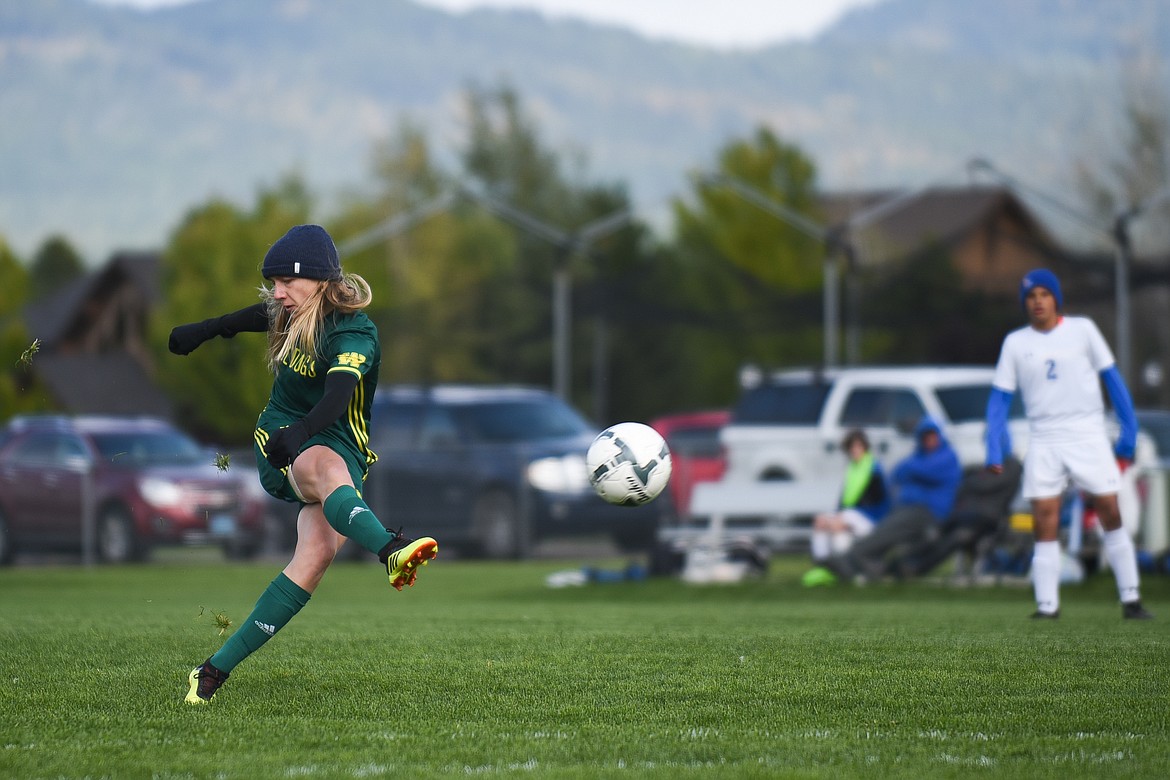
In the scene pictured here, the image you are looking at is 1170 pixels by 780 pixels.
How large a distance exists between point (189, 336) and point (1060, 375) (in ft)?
20.4

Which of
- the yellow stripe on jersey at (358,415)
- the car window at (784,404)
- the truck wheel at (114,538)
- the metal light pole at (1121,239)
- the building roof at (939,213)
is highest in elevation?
the building roof at (939,213)

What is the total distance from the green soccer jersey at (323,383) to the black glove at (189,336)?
432 mm

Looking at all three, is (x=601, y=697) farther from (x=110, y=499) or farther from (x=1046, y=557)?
(x=110, y=499)

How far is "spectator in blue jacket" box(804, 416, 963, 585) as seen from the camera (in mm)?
16703

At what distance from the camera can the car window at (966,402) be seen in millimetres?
20953

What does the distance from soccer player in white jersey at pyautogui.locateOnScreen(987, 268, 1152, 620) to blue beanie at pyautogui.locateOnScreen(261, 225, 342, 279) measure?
573cm

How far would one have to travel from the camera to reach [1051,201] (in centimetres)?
3044

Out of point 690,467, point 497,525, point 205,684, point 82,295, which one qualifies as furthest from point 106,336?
point 205,684

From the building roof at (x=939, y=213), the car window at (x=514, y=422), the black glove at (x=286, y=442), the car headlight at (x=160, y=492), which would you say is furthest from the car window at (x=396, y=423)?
the building roof at (x=939, y=213)

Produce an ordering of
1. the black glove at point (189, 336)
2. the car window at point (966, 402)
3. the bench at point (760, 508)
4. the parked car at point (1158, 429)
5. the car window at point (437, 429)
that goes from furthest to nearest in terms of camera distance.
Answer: the car window at point (437, 429) < the parked car at point (1158, 429) < the car window at point (966, 402) < the bench at point (760, 508) < the black glove at point (189, 336)

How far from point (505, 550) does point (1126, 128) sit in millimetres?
32642

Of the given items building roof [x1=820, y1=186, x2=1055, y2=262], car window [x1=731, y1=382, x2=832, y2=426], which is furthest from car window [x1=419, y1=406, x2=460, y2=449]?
building roof [x1=820, y1=186, x2=1055, y2=262]

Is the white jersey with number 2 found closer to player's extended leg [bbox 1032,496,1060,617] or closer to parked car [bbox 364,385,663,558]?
player's extended leg [bbox 1032,496,1060,617]

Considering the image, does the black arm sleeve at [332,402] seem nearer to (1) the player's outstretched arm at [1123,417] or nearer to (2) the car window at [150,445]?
(1) the player's outstretched arm at [1123,417]
